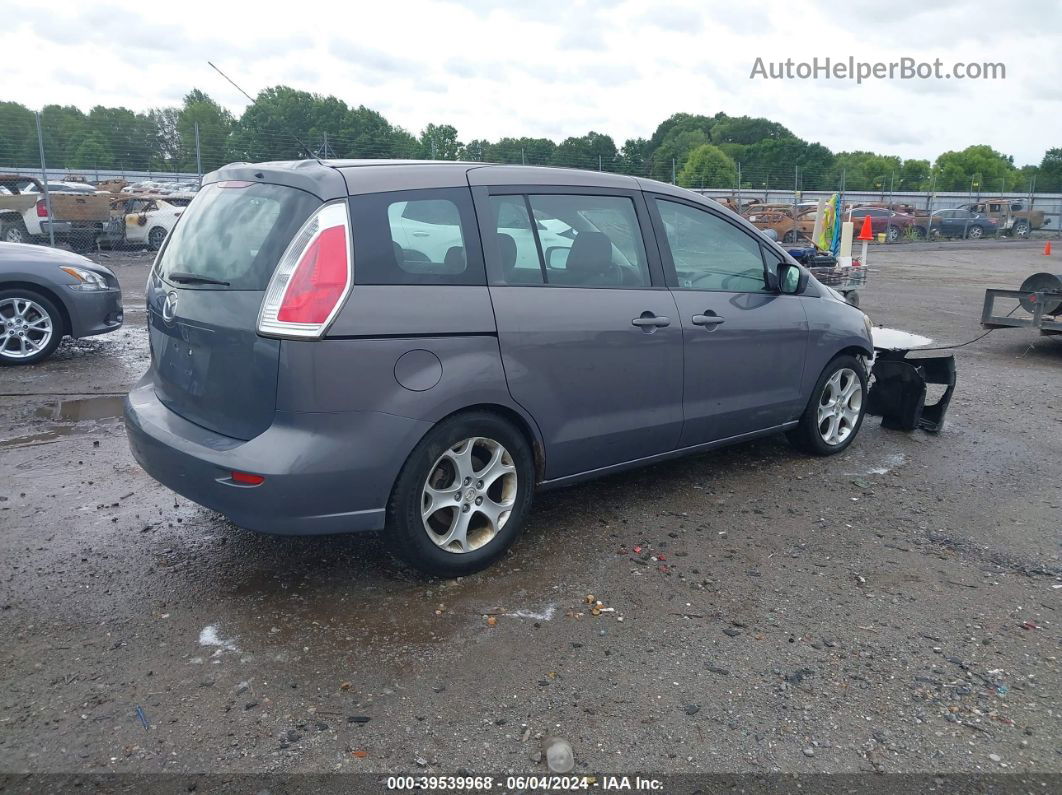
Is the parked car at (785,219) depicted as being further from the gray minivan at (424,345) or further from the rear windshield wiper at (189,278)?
the rear windshield wiper at (189,278)

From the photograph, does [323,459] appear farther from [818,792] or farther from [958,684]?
[958,684]

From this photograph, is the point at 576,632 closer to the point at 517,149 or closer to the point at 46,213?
the point at 46,213

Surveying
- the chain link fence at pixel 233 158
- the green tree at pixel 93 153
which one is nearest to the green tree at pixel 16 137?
the chain link fence at pixel 233 158

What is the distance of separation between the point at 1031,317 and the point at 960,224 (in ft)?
104

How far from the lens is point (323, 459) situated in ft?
11.1

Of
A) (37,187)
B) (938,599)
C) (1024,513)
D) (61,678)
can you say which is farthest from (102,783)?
(37,187)

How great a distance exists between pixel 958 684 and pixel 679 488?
7.07 ft

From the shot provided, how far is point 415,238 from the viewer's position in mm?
3691

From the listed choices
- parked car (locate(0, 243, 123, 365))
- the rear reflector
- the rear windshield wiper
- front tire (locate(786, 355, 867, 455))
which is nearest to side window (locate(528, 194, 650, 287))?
the rear windshield wiper

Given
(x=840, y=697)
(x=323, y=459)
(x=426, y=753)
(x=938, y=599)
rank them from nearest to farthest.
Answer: (x=426, y=753)
(x=840, y=697)
(x=323, y=459)
(x=938, y=599)

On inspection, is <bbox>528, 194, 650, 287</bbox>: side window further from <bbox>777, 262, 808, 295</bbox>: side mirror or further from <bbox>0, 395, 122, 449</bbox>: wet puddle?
<bbox>0, 395, 122, 449</bbox>: wet puddle

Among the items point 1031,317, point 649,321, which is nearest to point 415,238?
point 649,321

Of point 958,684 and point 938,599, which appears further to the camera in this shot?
point 938,599

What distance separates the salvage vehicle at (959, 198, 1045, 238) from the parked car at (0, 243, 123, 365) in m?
39.4
